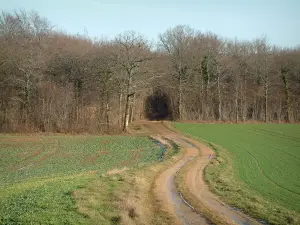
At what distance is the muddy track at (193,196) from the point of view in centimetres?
1347

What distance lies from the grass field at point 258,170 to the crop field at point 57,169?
6.51m

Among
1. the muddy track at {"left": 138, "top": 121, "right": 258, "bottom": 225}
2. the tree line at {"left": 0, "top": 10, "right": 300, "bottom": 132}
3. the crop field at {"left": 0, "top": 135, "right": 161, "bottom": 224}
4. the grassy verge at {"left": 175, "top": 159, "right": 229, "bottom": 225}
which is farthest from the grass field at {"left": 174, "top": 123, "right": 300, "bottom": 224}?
the tree line at {"left": 0, "top": 10, "right": 300, "bottom": 132}

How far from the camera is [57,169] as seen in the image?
27.5 m

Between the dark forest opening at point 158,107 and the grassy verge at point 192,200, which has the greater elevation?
the dark forest opening at point 158,107

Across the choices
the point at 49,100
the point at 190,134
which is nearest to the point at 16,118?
the point at 49,100

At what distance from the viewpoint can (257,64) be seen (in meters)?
67.2

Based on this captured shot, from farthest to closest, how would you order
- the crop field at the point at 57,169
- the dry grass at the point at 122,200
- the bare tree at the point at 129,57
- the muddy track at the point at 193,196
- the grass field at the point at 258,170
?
the bare tree at the point at 129,57 < the grass field at the point at 258,170 < the muddy track at the point at 193,196 < the crop field at the point at 57,169 < the dry grass at the point at 122,200

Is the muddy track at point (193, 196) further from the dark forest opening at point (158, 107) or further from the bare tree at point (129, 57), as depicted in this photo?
the dark forest opening at point (158, 107)

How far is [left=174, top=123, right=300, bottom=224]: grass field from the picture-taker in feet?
50.6

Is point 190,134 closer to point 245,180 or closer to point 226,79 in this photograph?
point 245,180

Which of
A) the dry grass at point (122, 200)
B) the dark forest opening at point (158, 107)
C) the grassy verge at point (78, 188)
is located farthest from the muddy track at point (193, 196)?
the dark forest opening at point (158, 107)

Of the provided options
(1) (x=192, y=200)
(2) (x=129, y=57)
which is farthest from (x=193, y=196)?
(2) (x=129, y=57)

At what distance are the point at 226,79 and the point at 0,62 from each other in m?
45.5

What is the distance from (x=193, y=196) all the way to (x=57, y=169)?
15066mm
